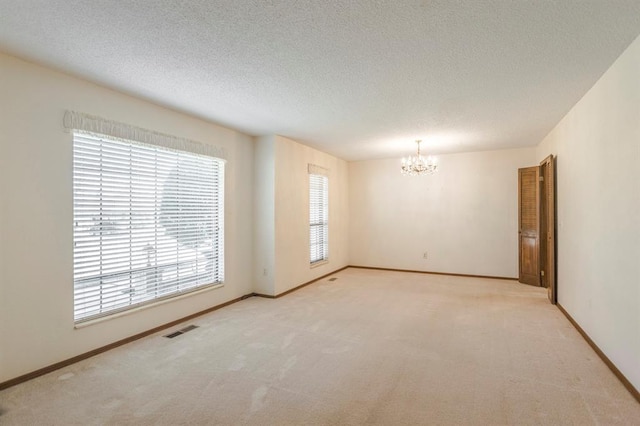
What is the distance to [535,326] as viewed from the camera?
11.8ft

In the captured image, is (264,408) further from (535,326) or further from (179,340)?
(535,326)

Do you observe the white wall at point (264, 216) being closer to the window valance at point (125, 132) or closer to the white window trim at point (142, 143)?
the white window trim at point (142, 143)

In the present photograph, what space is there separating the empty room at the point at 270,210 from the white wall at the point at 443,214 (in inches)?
57.3

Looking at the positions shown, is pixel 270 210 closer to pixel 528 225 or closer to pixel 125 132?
pixel 125 132

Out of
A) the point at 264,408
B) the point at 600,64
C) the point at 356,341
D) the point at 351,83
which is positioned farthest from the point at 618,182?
the point at 264,408

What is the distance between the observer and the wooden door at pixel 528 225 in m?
5.47

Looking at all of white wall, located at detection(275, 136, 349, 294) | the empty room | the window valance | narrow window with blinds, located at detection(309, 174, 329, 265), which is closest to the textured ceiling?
the empty room

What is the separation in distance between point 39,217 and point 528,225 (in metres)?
6.75

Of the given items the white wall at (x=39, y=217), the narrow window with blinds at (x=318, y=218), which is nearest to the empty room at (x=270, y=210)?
the white wall at (x=39, y=217)

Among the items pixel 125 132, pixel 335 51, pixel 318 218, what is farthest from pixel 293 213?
pixel 335 51

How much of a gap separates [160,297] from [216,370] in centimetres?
139

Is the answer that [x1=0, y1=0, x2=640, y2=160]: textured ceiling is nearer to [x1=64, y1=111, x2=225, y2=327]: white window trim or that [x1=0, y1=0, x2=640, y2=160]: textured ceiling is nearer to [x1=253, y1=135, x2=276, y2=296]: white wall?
[x1=64, y1=111, x2=225, y2=327]: white window trim

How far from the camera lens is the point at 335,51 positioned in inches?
93.1

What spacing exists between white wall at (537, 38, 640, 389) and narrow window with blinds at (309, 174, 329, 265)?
3887 mm
